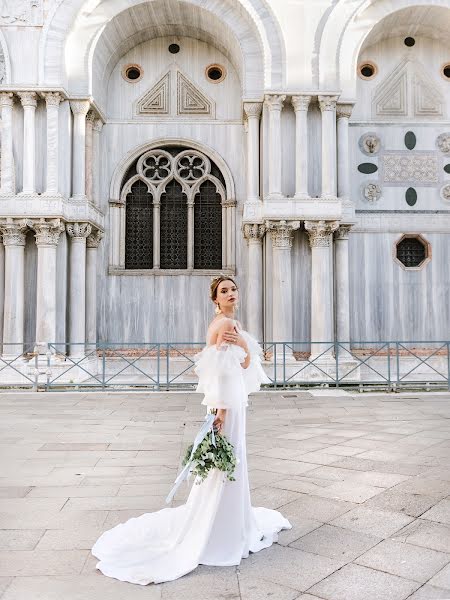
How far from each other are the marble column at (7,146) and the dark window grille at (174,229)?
4.61m

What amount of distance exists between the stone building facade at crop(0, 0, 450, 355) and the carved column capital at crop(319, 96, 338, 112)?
3 cm

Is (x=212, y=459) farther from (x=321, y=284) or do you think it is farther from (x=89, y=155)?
(x=89, y=155)

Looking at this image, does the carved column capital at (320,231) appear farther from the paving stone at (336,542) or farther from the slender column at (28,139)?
the paving stone at (336,542)

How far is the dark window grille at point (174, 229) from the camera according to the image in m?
18.1

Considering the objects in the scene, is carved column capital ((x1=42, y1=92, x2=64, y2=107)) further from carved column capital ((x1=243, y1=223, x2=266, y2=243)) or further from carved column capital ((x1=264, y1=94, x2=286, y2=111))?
carved column capital ((x1=243, y1=223, x2=266, y2=243))

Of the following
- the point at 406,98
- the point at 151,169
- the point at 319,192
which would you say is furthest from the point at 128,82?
the point at 406,98

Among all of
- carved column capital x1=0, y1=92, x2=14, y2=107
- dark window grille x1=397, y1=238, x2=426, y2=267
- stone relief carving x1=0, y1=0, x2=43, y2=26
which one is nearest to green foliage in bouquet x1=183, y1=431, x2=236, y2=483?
carved column capital x1=0, y1=92, x2=14, y2=107

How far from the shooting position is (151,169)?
1839cm

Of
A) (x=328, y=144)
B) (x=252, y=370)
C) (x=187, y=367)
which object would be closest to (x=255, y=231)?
(x=328, y=144)

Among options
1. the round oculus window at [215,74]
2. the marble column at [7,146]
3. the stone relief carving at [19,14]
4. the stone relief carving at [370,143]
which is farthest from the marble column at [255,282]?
the stone relief carving at [19,14]

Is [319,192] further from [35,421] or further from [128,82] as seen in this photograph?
[35,421]

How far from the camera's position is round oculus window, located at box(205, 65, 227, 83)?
18.4 metres

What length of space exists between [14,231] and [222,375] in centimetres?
1299

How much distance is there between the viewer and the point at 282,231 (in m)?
16.0
